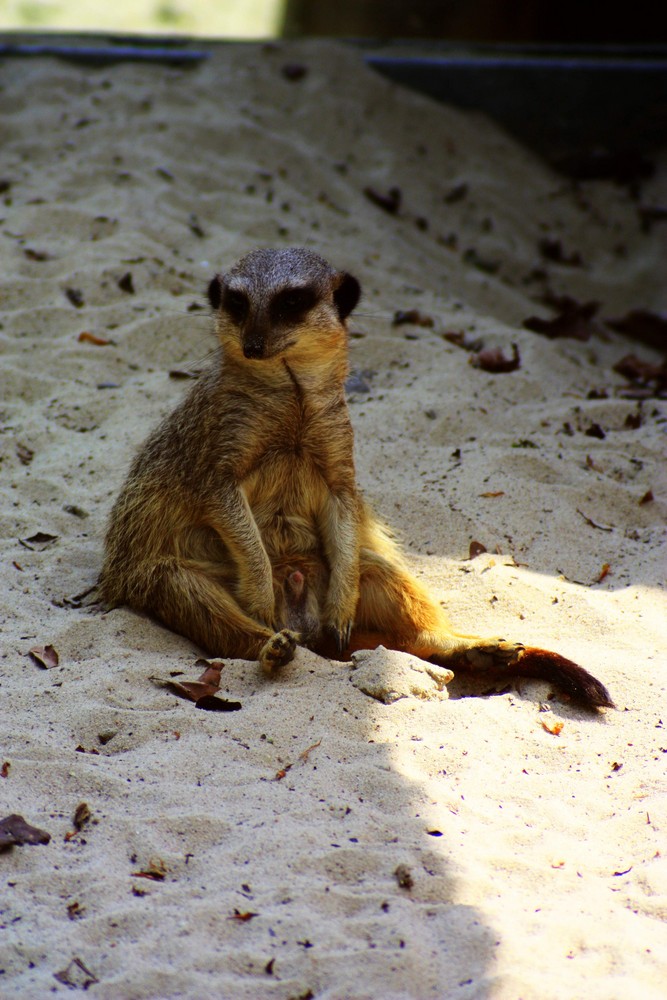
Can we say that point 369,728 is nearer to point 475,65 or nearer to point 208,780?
point 208,780

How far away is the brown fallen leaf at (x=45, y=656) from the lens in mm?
2830

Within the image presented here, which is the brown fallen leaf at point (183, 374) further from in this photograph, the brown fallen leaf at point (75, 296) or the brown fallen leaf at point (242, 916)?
the brown fallen leaf at point (242, 916)

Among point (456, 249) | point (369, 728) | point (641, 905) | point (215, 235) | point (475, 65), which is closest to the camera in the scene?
point (641, 905)

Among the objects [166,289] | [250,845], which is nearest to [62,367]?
[166,289]

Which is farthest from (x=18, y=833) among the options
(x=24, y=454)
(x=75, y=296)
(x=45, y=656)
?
(x=75, y=296)

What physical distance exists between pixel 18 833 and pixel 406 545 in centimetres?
187

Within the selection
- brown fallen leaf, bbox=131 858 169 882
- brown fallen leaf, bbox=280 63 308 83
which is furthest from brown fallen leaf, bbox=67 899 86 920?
brown fallen leaf, bbox=280 63 308 83

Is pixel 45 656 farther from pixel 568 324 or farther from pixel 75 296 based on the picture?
pixel 568 324

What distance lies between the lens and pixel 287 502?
326cm

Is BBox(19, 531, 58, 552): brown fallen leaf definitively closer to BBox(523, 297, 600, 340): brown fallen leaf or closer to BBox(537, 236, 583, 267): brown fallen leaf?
BBox(523, 297, 600, 340): brown fallen leaf

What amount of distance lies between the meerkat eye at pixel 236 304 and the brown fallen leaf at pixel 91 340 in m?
1.62

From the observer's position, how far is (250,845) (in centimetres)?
214

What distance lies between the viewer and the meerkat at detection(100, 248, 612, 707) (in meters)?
3.03

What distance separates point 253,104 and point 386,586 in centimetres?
433
